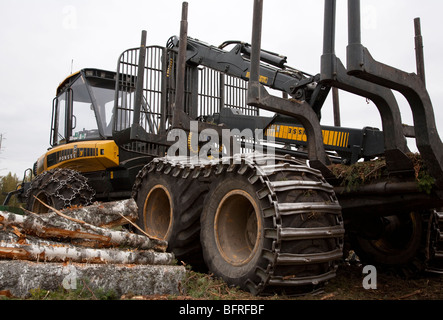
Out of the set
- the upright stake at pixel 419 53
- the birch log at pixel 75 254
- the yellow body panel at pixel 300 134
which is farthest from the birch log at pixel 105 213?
the upright stake at pixel 419 53

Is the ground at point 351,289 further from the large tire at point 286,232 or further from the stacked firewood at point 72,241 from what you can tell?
the stacked firewood at point 72,241

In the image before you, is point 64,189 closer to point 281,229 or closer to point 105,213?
point 105,213

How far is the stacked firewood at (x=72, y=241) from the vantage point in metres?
3.67

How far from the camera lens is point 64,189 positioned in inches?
298

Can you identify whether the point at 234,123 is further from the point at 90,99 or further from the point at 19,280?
the point at 19,280

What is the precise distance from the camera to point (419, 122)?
375 centimetres

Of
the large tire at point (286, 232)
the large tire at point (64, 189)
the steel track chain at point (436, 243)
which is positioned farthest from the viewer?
the large tire at point (64, 189)

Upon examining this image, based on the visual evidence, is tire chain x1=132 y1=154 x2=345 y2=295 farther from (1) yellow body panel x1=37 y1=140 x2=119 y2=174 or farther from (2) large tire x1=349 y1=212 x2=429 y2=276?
(1) yellow body panel x1=37 y1=140 x2=119 y2=174

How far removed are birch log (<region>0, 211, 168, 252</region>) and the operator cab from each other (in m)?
4.08

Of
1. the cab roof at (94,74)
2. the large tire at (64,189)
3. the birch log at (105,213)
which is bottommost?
the birch log at (105,213)

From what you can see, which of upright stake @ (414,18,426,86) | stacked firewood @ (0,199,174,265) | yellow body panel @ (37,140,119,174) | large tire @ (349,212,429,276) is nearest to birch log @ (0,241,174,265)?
stacked firewood @ (0,199,174,265)
